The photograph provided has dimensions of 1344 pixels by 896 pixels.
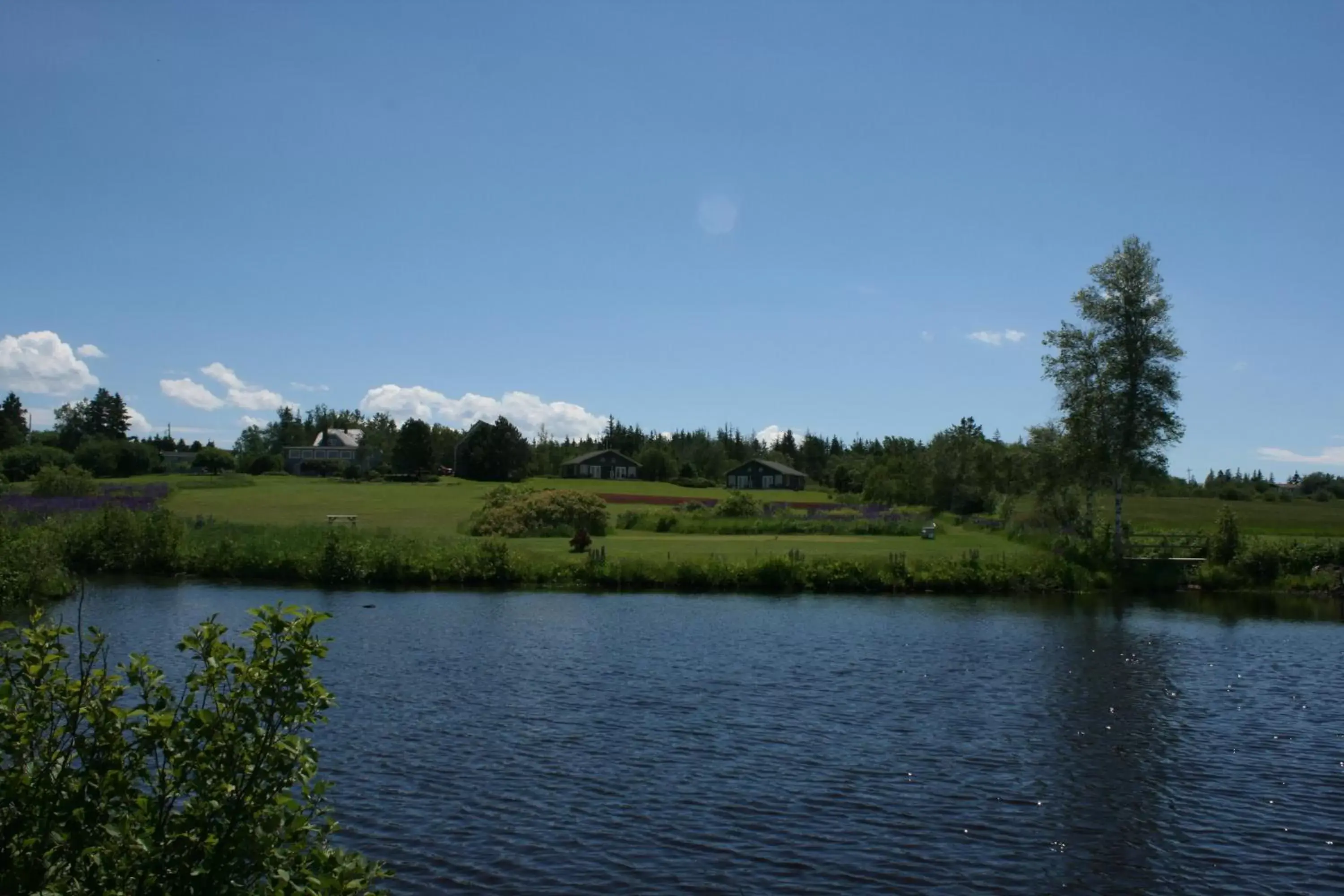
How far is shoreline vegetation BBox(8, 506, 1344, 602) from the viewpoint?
41.8 m

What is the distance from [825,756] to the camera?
1745 centimetres

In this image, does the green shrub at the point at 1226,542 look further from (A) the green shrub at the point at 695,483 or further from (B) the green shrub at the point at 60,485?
(A) the green shrub at the point at 695,483

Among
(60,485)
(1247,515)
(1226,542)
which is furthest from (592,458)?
(1226,542)

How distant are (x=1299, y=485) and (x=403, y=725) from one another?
139146 millimetres

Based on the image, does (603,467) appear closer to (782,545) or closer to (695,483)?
(695,483)

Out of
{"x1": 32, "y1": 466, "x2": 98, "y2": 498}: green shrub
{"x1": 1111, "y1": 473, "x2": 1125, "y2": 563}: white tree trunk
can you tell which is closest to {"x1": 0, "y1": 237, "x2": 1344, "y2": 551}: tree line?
{"x1": 1111, "y1": 473, "x2": 1125, "y2": 563}: white tree trunk

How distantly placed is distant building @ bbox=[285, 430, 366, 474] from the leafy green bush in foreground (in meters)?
115

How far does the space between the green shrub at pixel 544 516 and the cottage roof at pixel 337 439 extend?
285 feet

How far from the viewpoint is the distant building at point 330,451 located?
127 meters

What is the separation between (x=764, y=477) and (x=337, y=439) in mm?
59196

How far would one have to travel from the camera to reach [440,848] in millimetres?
13070

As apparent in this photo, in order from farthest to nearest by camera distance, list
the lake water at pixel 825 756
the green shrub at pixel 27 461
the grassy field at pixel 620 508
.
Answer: the green shrub at pixel 27 461
the grassy field at pixel 620 508
the lake water at pixel 825 756

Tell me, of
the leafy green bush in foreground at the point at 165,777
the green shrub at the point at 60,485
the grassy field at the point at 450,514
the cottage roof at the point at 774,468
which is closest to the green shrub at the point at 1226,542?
the grassy field at the point at 450,514

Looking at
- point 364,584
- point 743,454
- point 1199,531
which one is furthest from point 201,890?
point 743,454
